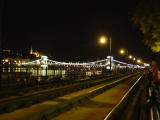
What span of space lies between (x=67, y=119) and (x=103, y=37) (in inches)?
1237

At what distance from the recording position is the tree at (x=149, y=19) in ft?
62.3

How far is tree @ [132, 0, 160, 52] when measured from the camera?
62.3 feet

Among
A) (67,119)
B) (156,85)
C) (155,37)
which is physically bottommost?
(67,119)

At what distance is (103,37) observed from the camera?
44031mm

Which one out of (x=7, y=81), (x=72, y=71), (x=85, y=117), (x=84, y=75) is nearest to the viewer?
(x=85, y=117)

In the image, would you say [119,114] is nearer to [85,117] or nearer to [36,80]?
[85,117]

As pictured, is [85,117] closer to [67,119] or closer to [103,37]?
[67,119]

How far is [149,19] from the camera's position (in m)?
19.8

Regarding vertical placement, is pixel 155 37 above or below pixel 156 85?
above

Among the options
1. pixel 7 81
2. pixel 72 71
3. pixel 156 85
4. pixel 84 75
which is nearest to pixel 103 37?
pixel 72 71

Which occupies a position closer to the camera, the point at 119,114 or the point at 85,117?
the point at 85,117

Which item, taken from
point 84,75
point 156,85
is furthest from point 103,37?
point 156,85

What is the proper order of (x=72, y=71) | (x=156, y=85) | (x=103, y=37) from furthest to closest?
(x=72, y=71)
(x=103, y=37)
(x=156, y=85)

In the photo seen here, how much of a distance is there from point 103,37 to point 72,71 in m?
7.74
